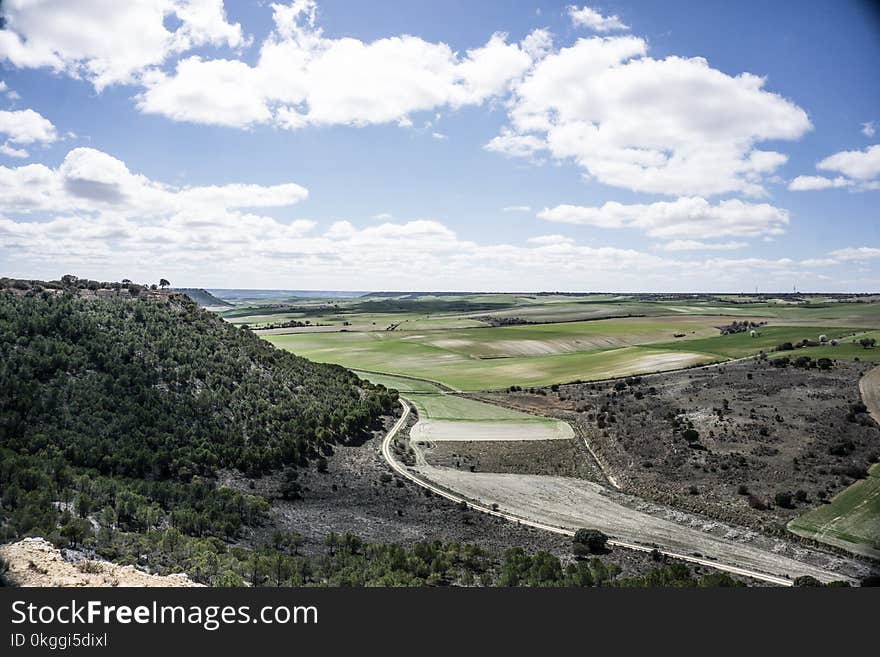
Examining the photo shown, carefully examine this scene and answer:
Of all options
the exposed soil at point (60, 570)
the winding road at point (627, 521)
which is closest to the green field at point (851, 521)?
the winding road at point (627, 521)

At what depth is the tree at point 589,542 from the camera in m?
21.6

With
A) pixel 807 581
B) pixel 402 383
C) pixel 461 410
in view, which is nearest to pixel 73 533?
pixel 807 581

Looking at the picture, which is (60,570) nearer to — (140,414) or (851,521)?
(140,414)

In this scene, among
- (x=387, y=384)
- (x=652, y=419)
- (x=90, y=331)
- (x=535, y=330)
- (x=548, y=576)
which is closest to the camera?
(x=548, y=576)

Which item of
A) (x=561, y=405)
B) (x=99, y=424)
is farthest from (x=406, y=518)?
(x=561, y=405)

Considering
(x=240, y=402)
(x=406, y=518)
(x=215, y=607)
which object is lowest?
(x=406, y=518)

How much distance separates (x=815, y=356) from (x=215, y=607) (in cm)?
6888

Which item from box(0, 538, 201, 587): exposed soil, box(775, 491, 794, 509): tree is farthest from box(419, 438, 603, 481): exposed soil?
box(0, 538, 201, 587): exposed soil

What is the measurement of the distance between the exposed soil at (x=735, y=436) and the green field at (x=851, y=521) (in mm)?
667

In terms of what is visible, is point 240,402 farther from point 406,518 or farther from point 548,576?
point 548,576

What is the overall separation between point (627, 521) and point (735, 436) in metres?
15.1

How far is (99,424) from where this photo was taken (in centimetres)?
2659

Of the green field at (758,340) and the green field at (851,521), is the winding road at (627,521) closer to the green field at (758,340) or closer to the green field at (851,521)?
the green field at (851,521)

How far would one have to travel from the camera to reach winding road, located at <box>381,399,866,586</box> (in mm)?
20359
